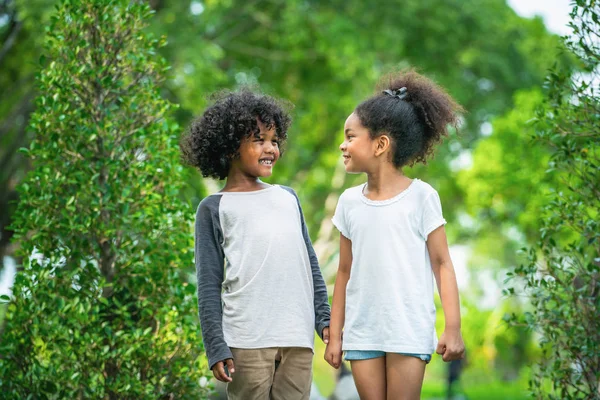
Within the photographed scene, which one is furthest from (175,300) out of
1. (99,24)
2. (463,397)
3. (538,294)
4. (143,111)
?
(463,397)

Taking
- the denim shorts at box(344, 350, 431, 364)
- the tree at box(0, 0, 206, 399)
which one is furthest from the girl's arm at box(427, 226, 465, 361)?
the tree at box(0, 0, 206, 399)

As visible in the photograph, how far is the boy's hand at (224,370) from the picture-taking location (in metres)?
3.73

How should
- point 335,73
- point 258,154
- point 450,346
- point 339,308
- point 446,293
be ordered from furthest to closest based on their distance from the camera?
point 335,73 → point 258,154 → point 339,308 → point 446,293 → point 450,346

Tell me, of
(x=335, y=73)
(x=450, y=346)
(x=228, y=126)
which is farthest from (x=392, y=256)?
(x=335, y=73)

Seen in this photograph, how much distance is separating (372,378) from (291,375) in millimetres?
360

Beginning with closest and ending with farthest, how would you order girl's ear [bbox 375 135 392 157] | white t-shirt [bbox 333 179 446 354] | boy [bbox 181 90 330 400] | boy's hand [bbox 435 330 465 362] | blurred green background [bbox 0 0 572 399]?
boy's hand [bbox 435 330 465 362]
white t-shirt [bbox 333 179 446 354]
boy [bbox 181 90 330 400]
girl's ear [bbox 375 135 392 157]
blurred green background [bbox 0 0 572 399]

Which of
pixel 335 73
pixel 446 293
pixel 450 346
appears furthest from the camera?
pixel 335 73

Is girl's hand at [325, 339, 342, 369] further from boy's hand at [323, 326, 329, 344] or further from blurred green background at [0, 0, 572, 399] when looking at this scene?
blurred green background at [0, 0, 572, 399]

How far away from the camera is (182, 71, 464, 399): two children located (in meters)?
3.72

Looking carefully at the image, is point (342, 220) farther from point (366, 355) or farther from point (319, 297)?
point (366, 355)

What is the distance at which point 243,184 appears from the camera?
412 cm

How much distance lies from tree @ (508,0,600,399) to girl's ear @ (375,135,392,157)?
1.28 m

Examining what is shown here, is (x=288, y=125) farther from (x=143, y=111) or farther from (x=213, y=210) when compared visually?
(x=143, y=111)

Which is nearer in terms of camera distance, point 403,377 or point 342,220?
point 403,377
